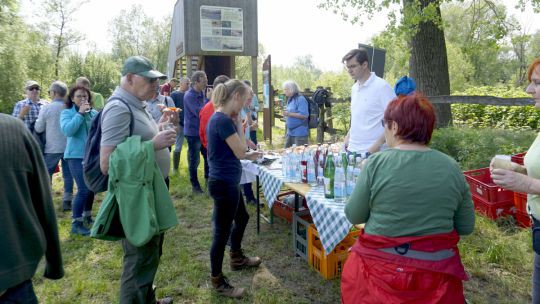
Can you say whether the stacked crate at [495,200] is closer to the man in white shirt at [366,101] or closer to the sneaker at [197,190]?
the man in white shirt at [366,101]

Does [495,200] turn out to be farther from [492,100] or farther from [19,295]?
[19,295]

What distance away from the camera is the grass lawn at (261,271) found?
3260 millimetres

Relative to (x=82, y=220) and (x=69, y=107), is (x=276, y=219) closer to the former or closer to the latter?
(x=82, y=220)

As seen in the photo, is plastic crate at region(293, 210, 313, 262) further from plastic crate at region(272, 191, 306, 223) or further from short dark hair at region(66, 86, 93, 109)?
short dark hair at region(66, 86, 93, 109)

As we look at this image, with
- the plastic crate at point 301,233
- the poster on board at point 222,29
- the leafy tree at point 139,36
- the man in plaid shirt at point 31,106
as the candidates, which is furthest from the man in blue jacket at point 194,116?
A: the leafy tree at point 139,36

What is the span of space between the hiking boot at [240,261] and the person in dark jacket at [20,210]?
2319 mm

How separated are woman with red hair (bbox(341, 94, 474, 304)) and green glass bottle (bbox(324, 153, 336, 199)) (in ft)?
3.64

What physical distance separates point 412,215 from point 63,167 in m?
5.25

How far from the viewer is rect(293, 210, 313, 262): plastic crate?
386cm

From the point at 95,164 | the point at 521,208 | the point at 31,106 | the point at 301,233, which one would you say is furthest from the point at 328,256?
the point at 31,106

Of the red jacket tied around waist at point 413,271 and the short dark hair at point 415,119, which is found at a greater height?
the short dark hair at point 415,119

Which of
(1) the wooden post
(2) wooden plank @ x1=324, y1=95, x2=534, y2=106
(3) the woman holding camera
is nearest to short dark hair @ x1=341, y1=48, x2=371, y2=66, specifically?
(2) wooden plank @ x1=324, y1=95, x2=534, y2=106

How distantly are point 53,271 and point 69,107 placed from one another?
11.4 feet

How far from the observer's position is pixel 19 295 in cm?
140
